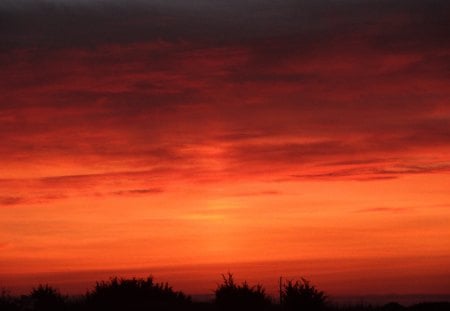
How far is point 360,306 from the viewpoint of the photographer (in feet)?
131

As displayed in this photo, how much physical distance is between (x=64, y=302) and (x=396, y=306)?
13.9 metres

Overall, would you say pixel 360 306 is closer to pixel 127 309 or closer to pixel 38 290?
pixel 127 309

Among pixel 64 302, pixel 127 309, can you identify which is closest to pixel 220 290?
pixel 127 309

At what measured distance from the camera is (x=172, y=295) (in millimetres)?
41969

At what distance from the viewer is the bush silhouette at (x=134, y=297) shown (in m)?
39.2

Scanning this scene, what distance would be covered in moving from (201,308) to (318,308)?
4.84m

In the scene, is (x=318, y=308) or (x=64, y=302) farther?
(x=64, y=302)

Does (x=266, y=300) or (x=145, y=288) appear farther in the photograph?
(x=145, y=288)

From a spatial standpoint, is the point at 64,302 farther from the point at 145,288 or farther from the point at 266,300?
the point at 266,300

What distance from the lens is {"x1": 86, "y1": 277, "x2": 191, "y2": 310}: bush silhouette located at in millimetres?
39250

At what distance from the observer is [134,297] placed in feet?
134

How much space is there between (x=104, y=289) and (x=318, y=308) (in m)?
9.13

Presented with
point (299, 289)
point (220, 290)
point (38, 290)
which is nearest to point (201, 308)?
point (220, 290)

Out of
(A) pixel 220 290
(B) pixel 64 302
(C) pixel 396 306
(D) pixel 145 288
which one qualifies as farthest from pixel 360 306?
(B) pixel 64 302
